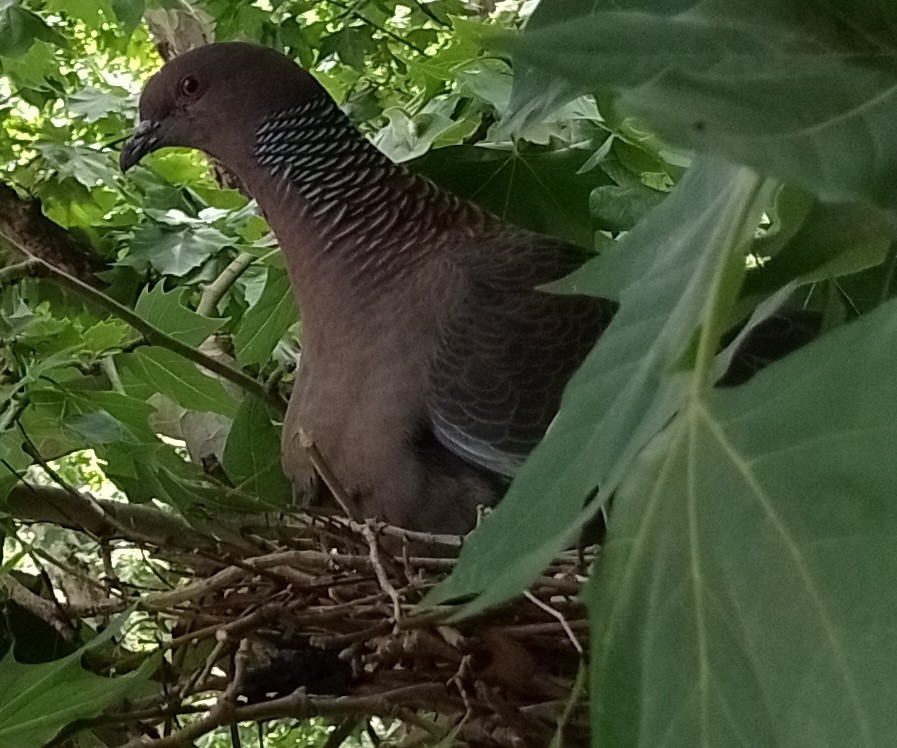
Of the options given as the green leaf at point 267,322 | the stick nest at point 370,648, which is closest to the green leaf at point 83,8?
the green leaf at point 267,322

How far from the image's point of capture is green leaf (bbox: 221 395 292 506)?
26.5 inches

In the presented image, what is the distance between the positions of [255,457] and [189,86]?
266 mm

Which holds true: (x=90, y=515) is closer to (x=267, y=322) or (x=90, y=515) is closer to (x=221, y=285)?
(x=267, y=322)

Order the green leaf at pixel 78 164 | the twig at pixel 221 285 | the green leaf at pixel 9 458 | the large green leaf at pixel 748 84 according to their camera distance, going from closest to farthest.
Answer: the large green leaf at pixel 748 84 → the green leaf at pixel 9 458 → the twig at pixel 221 285 → the green leaf at pixel 78 164

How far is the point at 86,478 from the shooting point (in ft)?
3.58

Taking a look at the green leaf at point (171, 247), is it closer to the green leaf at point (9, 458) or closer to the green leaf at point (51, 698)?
the green leaf at point (9, 458)

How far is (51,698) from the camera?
0.40 m

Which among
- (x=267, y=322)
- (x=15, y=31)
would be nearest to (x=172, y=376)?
(x=267, y=322)

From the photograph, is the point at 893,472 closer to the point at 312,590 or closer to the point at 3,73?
the point at 312,590

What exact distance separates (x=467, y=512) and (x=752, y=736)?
1.24ft

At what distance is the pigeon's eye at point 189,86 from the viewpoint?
72cm

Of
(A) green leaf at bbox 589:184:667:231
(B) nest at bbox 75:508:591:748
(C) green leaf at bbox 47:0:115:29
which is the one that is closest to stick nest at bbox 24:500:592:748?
(B) nest at bbox 75:508:591:748

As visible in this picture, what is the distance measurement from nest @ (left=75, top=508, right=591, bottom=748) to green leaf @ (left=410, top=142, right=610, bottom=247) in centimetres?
29

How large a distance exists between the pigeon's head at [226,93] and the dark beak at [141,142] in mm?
14
